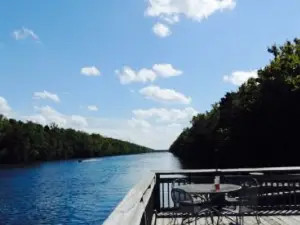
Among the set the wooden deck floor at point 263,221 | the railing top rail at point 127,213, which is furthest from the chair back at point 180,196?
the railing top rail at point 127,213

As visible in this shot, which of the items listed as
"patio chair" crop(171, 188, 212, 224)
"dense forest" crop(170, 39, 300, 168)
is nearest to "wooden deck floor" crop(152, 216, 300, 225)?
"patio chair" crop(171, 188, 212, 224)

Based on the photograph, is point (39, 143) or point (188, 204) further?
point (39, 143)

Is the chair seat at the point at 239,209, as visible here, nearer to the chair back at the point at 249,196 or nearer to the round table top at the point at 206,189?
the chair back at the point at 249,196

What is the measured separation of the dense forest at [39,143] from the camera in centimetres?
9850

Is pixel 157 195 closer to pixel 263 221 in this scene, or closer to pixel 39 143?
pixel 263 221

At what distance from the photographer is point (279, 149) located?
114 ft

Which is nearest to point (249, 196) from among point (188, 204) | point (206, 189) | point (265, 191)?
point (206, 189)

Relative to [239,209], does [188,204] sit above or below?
above

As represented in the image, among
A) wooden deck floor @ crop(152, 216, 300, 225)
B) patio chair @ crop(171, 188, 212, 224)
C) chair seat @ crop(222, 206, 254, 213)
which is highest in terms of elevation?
patio chair @ crop(171, 188, 212, 224)

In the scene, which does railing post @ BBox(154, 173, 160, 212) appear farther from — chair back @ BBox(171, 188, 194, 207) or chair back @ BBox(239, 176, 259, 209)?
chair back @ BBox(239, 176, 259, 209)

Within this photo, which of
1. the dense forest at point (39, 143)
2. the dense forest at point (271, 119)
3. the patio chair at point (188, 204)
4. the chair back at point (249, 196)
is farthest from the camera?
the dense forest at point (39, 143)

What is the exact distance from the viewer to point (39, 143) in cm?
11138

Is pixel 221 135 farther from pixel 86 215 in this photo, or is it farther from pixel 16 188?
pixel 86 215

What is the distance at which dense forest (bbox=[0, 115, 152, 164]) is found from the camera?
323 feet
